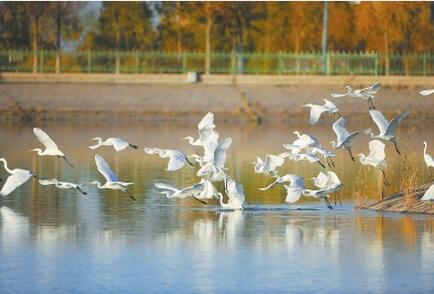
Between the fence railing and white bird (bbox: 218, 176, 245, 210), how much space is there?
1237 inches

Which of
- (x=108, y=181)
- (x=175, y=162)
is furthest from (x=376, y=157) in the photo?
(x=108, y=181)

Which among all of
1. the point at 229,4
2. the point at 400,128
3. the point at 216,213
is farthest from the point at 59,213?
the point at 229,4

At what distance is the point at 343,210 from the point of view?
20.3 metres

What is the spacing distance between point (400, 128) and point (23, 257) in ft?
90.9

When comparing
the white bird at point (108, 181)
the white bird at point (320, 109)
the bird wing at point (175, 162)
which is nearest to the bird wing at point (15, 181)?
the white bird at point (108, 181)

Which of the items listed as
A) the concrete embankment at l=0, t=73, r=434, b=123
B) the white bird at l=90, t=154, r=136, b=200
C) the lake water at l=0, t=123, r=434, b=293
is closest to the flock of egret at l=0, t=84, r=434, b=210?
the white bird at l=90, t=154, r=136, b=200

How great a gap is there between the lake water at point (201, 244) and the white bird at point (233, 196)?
6.7 inches

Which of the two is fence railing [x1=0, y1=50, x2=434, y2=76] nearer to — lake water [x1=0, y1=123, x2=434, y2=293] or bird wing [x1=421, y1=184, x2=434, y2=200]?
lake water [x1=0, y1=123, x2=434, y2=293]

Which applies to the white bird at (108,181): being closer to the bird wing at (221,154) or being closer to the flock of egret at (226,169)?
the flock of egret at (226,169)

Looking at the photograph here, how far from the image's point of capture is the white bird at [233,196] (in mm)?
19875

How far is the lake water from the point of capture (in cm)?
1455

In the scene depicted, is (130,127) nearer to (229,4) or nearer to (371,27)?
(229,4)

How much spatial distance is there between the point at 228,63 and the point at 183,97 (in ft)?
21.6

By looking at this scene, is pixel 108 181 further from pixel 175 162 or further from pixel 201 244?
pixel 201 244
